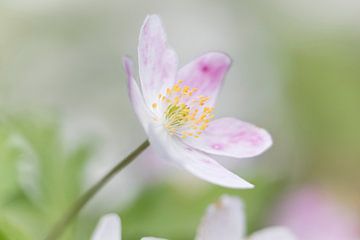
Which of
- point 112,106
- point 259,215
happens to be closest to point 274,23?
point 112,106

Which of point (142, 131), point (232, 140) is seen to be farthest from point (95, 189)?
point (142, 131)

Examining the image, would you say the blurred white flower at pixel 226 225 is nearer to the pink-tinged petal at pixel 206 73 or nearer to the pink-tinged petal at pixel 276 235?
the pink-tinged petal at pixel 276 235

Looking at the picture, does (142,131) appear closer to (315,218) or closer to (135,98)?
(315,218)

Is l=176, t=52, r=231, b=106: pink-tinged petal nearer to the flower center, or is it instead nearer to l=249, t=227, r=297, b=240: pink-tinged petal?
the flower center

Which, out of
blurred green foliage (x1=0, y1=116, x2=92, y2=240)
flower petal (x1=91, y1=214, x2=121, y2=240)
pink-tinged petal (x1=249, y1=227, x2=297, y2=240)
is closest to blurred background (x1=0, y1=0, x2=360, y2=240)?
blurred green foliage (x1=0, y1=116, x2=92, y2=240)

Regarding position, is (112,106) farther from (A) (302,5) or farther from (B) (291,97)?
(A) (302,5)

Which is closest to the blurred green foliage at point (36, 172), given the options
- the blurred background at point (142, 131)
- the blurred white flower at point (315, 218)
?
the blurred background at point (142, 131)

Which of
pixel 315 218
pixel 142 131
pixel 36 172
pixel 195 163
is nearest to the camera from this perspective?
pixel 195 163

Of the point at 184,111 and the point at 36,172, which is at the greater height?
the point at 184,111
